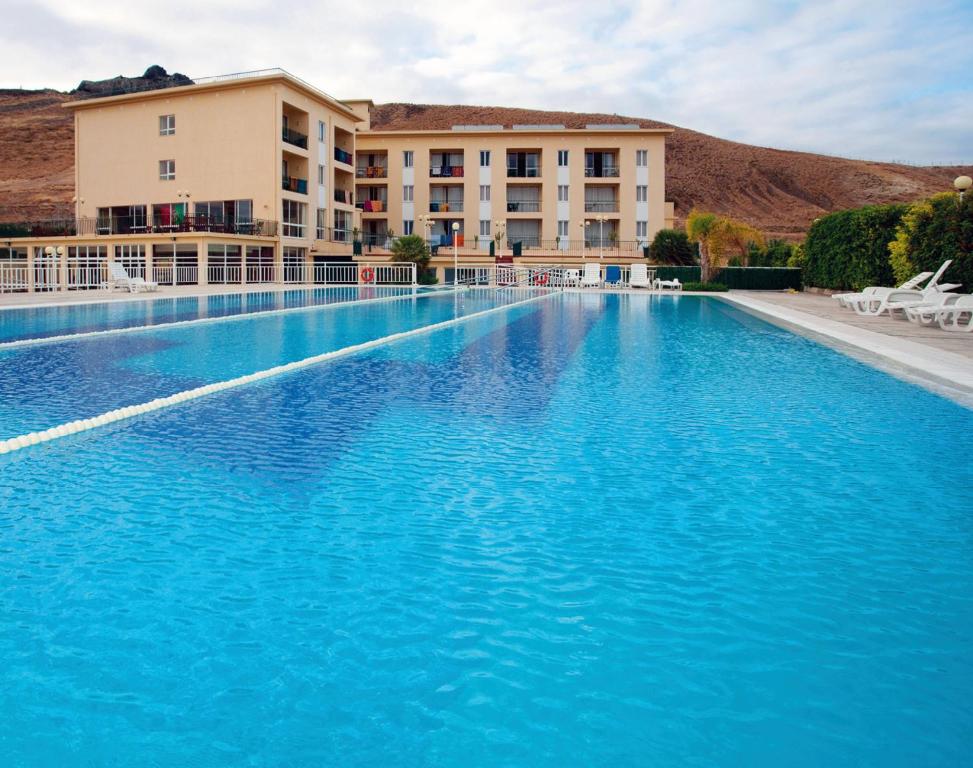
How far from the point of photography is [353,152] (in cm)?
4834

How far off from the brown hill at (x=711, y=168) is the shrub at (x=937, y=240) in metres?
78.1

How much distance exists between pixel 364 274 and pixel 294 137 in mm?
8157

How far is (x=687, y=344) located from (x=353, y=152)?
37266mm

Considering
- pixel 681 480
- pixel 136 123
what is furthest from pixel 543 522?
pixel 136 123

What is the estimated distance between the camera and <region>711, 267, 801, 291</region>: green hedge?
39875 mm

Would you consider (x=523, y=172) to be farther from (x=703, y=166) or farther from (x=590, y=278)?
(x=703, y=166)

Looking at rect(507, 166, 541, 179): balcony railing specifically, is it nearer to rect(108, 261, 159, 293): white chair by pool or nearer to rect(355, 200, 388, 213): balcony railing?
rect(355, 200, 388, 213): balcony railing

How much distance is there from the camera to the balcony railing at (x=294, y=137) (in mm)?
40375

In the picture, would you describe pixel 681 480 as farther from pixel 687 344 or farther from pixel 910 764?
pixel 687 344

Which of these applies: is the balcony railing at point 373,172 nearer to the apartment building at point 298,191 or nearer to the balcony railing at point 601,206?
the apartment building at point 298,191

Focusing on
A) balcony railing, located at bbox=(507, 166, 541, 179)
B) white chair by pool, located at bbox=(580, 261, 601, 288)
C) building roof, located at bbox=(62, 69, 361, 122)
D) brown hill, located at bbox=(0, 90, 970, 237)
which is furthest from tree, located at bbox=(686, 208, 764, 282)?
brown hill, located at bbox=(0, 90, 970, 237)

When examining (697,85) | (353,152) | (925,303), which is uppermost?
(697,85)

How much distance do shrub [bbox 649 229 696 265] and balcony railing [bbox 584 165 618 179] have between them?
21.6 ft

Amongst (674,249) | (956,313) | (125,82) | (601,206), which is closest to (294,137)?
(601,206)
